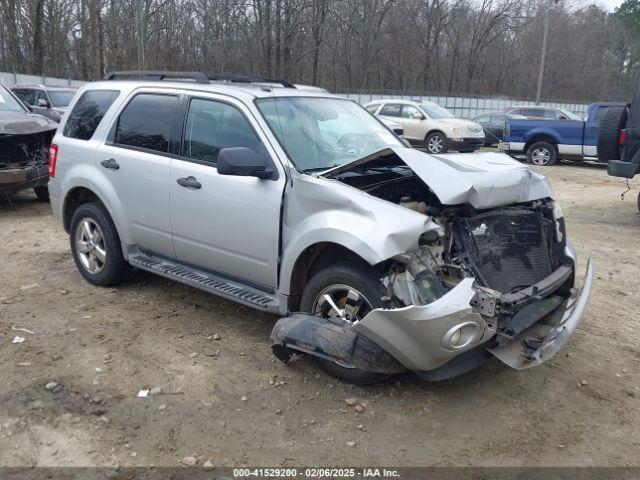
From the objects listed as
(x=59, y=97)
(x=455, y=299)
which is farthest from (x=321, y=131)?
(x=59, y=97)

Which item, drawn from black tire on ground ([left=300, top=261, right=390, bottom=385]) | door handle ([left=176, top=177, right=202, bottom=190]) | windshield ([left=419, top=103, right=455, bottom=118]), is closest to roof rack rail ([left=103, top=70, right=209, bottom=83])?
door handle ([left=176, top=177, right=202, bottom=190])

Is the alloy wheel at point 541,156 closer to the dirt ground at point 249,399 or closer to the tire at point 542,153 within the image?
the tire at point 542,153

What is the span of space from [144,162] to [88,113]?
1.16m

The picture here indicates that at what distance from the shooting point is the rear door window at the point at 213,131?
430cm

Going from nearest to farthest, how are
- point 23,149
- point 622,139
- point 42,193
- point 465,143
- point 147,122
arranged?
1. point 147,122
2. point 622,139
3. point 23,149
4. point 42,193
5. point 465,143

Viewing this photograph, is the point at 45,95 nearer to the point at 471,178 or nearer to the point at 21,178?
the point at 21,178

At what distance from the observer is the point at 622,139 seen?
27.7ft

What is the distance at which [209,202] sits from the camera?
4.32 m

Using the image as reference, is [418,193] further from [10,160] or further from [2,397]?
[10,160]

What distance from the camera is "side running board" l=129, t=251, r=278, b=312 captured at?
411cm

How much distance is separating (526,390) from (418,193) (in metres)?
1.46

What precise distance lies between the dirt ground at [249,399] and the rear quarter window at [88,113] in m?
1.51

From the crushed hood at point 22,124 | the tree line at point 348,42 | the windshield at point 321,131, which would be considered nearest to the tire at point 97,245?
the windshield at point 321,131

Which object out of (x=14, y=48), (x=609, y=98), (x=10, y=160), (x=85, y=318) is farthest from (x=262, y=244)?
(x=609, y=98)
